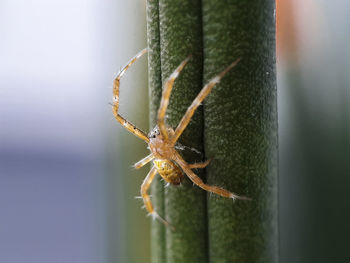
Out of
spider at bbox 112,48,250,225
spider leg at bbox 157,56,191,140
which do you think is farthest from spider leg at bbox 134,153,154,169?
spider leg at bbox 157,56,191,140

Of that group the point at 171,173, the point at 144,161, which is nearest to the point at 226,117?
the point at 171,173

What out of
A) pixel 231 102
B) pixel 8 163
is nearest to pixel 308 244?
pixel 231 102

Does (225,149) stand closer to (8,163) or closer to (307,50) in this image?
(307,50)

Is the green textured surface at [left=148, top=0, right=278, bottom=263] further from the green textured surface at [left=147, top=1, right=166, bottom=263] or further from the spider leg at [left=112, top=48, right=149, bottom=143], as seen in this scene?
the spider leg at [left=112, top=48, right=149, bottom=143]

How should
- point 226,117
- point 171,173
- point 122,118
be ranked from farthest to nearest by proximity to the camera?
point 122,118, point 171,173, point 226,117

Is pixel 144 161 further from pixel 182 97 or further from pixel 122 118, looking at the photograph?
pixel 182 97

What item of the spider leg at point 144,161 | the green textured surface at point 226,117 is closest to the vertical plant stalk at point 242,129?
the green textured surface at point 226,117

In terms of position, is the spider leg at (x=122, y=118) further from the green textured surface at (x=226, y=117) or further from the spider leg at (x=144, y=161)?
the green textured surface at (x=226, y=117)

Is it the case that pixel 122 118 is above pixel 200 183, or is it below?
above
